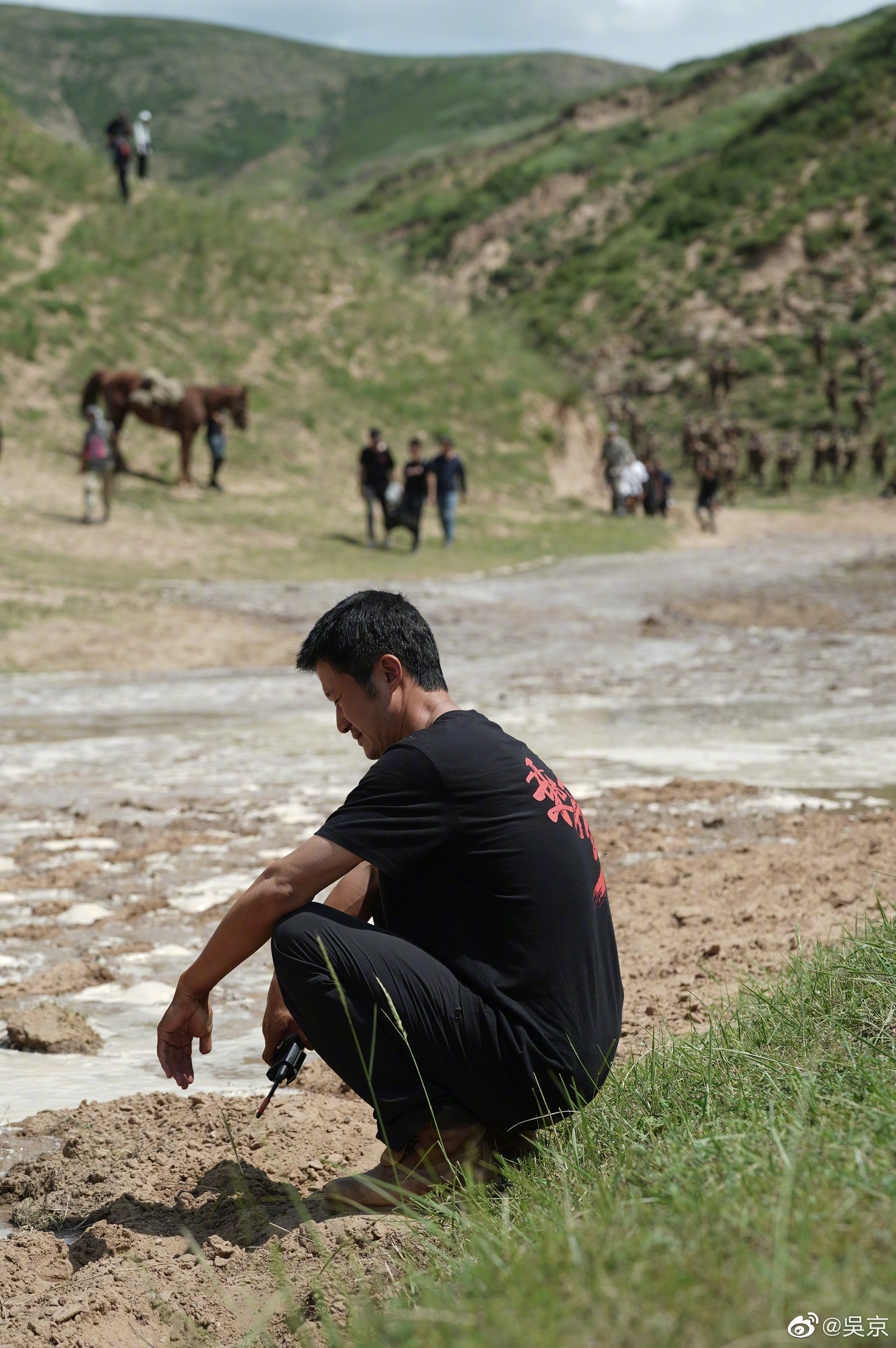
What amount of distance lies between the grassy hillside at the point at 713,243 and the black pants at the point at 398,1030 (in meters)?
43.3

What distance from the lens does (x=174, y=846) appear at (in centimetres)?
629

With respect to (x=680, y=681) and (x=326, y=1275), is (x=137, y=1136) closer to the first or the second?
(x=326, y=1275)

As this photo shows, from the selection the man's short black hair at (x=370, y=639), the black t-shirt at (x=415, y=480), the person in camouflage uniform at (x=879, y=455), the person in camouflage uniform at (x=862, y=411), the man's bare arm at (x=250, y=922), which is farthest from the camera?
the person in camouflage uniform at (x=862, y=411)

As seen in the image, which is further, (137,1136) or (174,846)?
(174,846)

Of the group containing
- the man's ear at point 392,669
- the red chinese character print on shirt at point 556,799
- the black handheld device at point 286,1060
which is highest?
the man's ear at point 392,669

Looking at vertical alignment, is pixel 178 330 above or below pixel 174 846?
above

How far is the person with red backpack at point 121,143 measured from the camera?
30453 mm

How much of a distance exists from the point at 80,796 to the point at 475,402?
2616cm

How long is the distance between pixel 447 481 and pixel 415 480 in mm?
1194

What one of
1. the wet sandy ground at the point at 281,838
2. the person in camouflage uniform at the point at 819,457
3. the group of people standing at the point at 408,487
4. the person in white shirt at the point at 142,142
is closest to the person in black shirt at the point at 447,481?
the group of people standing at the point at 408,487

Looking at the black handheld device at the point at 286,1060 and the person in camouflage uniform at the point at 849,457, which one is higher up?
the person in camouflage uniform at the point at 849,457

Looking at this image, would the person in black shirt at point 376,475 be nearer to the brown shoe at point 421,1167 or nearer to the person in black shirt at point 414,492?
the person in black shirt at point 414,492

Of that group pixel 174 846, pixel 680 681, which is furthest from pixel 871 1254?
pixel 680 681

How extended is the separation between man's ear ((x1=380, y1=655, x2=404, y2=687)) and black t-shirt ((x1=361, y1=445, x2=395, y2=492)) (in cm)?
1893
